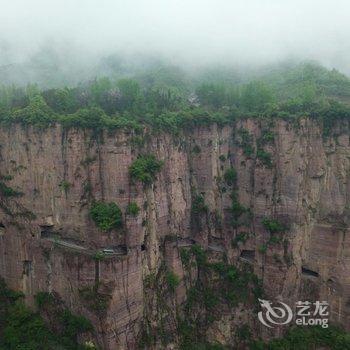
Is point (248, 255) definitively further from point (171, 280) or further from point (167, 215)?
point (167, 215)

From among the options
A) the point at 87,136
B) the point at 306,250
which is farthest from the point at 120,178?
the point at 306,250

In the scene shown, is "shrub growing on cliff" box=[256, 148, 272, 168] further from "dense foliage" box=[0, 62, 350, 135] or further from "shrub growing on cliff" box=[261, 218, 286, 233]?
"shrub growing on cliff" box=[261, 218, 286, 233]

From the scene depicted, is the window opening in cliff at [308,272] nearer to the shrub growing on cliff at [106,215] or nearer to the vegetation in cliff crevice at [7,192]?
the shrub growing on cliff at [106,215]

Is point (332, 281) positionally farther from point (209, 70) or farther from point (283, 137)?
point (209, 70)

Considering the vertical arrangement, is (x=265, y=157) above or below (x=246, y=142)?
below

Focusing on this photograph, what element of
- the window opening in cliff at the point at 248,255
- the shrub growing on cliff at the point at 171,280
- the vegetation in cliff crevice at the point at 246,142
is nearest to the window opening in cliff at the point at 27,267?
the shrub growing on cliff at the point at 171,280

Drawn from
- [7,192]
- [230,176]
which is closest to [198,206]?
[230,176]
